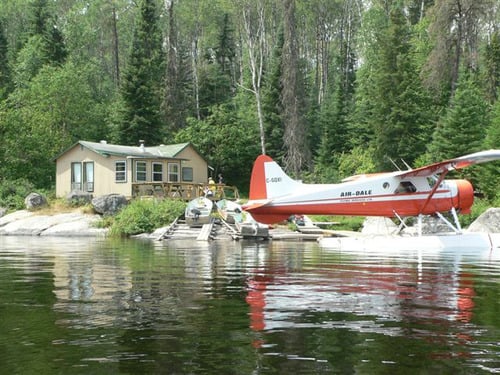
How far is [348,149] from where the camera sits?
46219 millimetres

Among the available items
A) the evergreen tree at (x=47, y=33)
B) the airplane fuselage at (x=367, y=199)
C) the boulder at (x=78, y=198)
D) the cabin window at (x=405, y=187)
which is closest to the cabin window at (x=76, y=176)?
the boulder at (x=78, y=198)

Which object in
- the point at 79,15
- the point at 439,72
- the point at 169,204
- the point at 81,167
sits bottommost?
the point at 169,204

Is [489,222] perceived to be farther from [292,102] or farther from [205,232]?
[292,102]

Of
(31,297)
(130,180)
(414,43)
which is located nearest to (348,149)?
(414,43)

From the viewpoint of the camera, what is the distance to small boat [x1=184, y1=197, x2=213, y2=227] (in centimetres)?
2638

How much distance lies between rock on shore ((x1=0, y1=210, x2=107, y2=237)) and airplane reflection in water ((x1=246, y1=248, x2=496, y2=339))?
19.1 meters

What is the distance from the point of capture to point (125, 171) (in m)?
37.0

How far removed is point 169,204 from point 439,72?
19.6 meters

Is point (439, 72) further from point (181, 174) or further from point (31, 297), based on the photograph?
point (31, 297)

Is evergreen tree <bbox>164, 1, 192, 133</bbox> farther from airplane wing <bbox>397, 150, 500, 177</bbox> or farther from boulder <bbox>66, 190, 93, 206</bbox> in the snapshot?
airplane wing <bbox>397, 150, 500, 177</bbox>

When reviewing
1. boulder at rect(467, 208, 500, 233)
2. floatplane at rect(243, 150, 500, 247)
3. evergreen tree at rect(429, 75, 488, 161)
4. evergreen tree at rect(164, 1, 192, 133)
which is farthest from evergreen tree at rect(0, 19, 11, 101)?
boulder at rect(467, 208, 500, 233)

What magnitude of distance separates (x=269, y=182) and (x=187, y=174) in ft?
78.0

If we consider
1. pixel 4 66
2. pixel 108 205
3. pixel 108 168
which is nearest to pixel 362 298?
pixel 108 205

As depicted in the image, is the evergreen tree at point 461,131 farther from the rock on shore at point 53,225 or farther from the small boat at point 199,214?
the rock on shore at point 53,225
